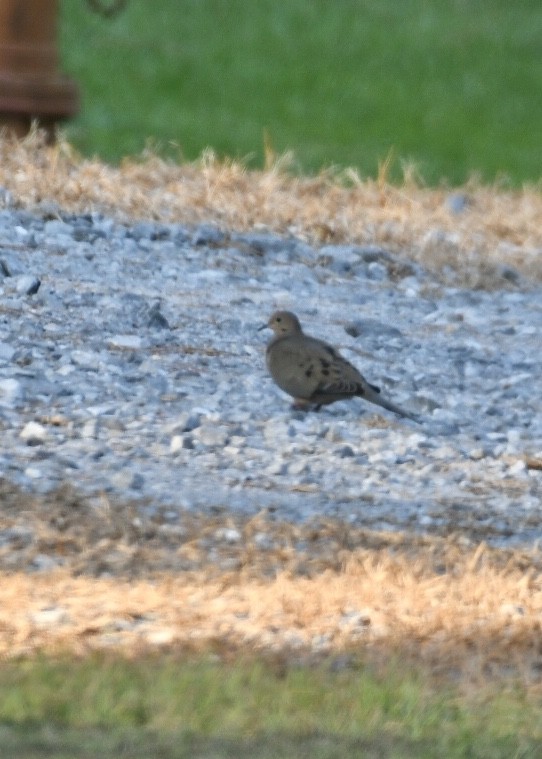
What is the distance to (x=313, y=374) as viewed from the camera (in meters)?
6.91

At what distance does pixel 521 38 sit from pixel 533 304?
19.8m

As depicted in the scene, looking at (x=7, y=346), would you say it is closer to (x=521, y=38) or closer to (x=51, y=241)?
(x=51, y=241)

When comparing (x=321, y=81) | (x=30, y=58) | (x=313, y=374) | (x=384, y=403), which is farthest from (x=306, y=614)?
(x=321, y=81)

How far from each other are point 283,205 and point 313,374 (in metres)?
3.37

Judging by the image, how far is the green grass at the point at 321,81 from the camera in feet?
62.6

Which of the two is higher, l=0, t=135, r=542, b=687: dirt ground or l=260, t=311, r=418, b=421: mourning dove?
l=260, t=311, r=418, b=421: mourning dove

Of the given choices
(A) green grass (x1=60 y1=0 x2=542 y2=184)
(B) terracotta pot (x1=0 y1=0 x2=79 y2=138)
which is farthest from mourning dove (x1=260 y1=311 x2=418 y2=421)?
(A) green grass (x1=60 y1=0 x2=542 y2=184)

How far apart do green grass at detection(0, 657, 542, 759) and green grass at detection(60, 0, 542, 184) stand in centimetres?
1149

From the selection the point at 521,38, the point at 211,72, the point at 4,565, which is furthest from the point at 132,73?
the point at 4,565

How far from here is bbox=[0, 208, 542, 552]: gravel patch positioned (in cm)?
614

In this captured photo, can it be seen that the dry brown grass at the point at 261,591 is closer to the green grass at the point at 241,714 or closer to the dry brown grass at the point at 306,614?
the dry brown grass at the point at 306,614

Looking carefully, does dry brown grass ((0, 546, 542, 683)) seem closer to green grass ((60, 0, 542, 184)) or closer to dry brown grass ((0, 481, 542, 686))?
dry brown grass ((0, 481, 542, 686))

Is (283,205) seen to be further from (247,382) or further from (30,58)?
(247,382)

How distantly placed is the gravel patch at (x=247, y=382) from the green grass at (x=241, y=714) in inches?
46.1
